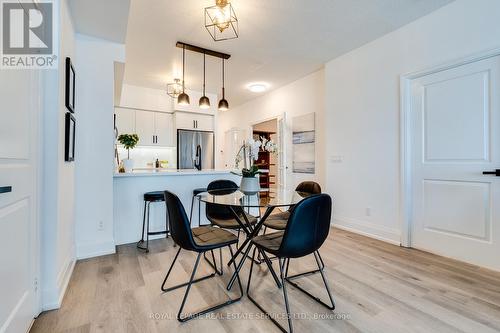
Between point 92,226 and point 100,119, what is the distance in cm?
124

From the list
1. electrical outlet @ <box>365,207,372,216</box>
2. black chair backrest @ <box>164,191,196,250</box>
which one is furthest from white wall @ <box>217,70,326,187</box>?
black chair backrest @ <box>164,191,196,250</box>

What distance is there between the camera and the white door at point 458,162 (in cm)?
235

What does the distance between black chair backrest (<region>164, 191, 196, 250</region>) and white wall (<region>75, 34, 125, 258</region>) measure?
1.46m

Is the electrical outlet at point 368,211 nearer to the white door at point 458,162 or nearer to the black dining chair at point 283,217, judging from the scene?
the white door at point 458,162

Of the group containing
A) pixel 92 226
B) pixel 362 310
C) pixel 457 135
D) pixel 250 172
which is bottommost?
pixel 362 310

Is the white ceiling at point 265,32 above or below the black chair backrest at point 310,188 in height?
above

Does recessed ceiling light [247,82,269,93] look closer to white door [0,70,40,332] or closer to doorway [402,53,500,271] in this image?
doorway [402,53,500,271]

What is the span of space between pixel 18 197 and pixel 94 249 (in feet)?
5.45

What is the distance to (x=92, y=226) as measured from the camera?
270 centimetres

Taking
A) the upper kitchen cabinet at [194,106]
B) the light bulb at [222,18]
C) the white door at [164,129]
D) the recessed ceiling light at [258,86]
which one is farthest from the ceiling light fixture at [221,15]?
the white door at [164,129]

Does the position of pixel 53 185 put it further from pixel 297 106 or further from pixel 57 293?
pixel 297 106

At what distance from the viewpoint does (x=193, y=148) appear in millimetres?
5715

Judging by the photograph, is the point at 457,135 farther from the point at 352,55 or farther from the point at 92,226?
the point at 92,226

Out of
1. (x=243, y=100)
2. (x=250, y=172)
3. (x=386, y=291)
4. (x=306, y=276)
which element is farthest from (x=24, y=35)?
(x=243, y=100)
